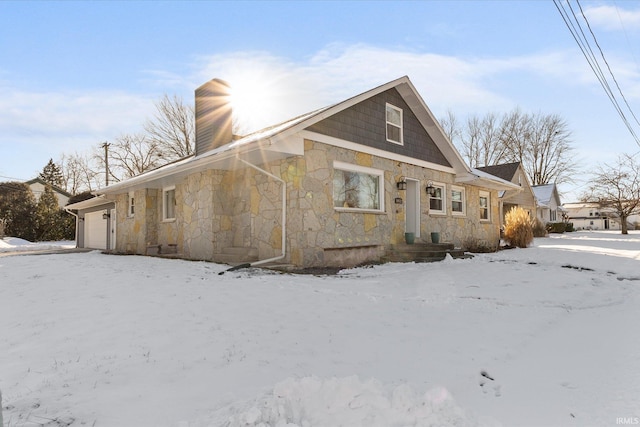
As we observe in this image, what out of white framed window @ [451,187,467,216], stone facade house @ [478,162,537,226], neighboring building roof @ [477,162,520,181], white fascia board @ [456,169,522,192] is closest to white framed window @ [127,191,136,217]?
white framed window @ [451,187,467,216]

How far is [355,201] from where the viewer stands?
994cm

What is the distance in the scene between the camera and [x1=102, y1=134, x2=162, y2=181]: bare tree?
30.8 metres

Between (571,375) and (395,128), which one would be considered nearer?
(571,375)

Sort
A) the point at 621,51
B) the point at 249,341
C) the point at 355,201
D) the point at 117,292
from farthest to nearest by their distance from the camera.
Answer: the point at 621,51 < the point at 355,201 < the point at 117,292 < the point at 249,341

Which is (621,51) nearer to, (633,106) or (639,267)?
(633,106)

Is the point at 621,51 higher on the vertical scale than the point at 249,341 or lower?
higher

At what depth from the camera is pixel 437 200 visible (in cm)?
1310

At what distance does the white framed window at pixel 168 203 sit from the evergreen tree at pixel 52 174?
41.6 meters

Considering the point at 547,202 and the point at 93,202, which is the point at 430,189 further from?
the point at 547,202

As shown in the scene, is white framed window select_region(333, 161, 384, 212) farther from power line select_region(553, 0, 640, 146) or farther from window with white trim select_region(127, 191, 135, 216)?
window with white trim select_region(127, 191, 135, 216)

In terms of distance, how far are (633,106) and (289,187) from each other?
15016mm

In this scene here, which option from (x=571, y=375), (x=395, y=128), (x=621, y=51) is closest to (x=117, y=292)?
(x=571, y=375)

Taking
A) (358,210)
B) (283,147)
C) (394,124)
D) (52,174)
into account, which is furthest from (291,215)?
(52,174)

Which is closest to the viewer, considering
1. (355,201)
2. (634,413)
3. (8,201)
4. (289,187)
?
(634,413)
